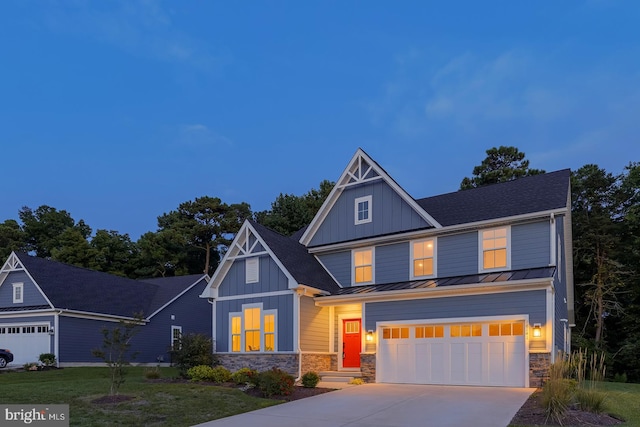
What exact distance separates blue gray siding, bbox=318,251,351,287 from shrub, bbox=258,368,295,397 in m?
6.31

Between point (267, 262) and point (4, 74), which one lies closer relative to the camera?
point (267, 262)

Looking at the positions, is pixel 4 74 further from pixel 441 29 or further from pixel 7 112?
pixel 441 29

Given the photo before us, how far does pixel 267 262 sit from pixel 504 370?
28.3 feet

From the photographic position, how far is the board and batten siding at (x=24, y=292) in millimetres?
25750

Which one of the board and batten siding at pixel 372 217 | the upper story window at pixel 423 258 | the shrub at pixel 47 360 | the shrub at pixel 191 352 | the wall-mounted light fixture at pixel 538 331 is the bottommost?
the shrub at pixel 47 360

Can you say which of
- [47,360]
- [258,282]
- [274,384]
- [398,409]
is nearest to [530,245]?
[398,409]

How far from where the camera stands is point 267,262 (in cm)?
1903

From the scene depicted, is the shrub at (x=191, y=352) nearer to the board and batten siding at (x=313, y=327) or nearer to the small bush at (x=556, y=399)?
the board and batten siding at (x=313, y=327)

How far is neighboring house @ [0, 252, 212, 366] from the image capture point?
81.9ft

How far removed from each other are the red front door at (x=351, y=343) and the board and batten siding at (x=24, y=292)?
15201mm

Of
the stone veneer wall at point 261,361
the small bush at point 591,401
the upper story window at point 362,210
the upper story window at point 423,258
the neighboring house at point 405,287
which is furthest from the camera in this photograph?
the upper story window at point 362,210

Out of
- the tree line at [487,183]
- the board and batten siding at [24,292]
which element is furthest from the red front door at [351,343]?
the board and batten siding at [24,292]

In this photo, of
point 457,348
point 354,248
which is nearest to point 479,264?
point 457,348

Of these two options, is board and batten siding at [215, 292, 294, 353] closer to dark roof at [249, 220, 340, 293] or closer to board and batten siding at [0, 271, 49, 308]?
dark roof at [249, 220, 340, 293]
